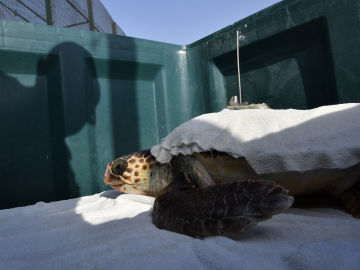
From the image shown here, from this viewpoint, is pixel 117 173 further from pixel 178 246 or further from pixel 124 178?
pixel 178 246

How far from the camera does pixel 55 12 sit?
3244 millimetres

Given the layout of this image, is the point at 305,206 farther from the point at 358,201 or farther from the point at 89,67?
the point at 89,67

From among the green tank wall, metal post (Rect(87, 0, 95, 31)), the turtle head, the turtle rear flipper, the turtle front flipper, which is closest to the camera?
the turtle front flipper

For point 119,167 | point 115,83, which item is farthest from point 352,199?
point 115,83

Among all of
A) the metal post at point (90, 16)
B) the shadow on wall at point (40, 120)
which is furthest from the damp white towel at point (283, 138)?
the metal post at point (90, 16)

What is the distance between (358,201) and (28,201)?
2.49 meters

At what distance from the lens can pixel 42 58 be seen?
2.34 meters

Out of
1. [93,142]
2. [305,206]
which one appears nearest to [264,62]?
[305,206]

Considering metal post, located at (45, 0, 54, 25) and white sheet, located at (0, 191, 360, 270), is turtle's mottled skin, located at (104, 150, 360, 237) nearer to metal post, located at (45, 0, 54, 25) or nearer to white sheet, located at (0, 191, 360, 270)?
white sheet, located at (0, 191, 360, 270)

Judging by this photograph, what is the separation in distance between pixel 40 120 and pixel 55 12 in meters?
1.83

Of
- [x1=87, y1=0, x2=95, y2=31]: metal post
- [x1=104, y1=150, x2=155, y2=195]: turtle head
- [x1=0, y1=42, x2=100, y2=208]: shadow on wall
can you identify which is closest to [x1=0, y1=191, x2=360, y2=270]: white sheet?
[x1=104, y1=150, x2=155, y2=195]: turtle head

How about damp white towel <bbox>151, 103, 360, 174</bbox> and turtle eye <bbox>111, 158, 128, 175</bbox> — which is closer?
damp white towel <bbox>151, 103, 360, 174</bbox>

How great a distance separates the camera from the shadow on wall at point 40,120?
218 cm

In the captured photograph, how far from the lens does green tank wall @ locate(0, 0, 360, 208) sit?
2143 millimetres
